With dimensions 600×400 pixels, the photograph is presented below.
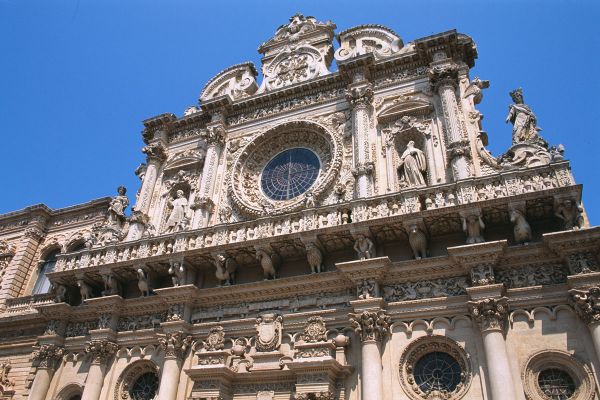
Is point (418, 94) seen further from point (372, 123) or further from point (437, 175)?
point (437, 175)

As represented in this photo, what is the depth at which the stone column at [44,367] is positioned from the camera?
14859mm

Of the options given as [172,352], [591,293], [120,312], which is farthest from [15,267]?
[591,293]

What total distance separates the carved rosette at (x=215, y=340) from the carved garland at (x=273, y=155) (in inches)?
151

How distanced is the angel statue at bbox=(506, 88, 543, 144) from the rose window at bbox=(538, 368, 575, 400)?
5.88 meters

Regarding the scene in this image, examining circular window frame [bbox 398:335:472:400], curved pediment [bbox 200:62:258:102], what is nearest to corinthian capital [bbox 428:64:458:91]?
curved pediment [bbox 200:62:258:102]

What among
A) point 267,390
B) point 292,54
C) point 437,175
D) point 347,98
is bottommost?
point 267,390

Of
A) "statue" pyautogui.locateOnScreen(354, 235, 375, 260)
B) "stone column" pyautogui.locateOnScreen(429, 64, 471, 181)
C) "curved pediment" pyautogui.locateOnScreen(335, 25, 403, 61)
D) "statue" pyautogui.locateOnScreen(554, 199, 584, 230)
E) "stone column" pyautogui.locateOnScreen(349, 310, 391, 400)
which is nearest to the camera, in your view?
"statue" pyautogui.locateOnScreen(554, 199, 584, 230)

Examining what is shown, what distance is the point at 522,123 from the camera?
13.3 m

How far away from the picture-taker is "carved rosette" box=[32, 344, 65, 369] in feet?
50.3

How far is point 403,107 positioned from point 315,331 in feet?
25.1

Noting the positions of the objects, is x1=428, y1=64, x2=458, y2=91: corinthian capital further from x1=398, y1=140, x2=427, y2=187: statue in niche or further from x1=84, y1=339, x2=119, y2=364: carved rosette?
x1=84, y1=339, x2=119, y2=364: carved rosette

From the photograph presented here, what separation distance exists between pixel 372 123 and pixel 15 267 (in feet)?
53.6

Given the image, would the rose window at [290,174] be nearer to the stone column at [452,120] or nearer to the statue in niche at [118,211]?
the stone column at [452,120]

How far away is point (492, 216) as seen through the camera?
11.7m
